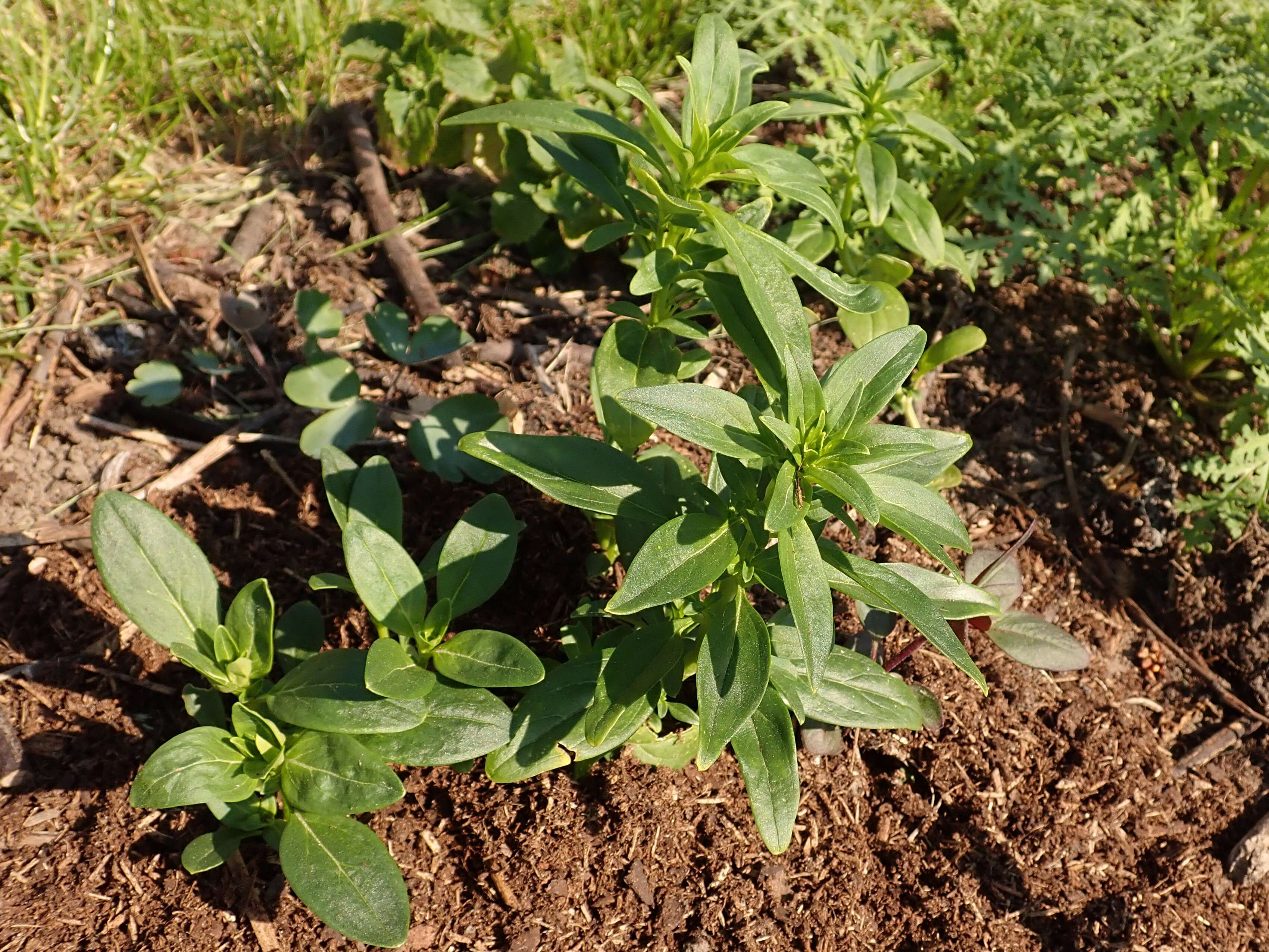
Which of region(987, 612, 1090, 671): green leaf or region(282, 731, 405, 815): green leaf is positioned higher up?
region(282, 731, 405, 815): green leaf

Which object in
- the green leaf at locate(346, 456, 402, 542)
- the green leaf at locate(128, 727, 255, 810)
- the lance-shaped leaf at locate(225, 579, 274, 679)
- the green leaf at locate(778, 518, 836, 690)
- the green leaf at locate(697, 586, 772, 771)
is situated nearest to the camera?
the green leaf at locate(778, 518, 836, 690)

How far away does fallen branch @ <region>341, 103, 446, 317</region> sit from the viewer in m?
3.27

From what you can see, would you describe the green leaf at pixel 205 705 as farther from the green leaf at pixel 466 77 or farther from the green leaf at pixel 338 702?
the green leaf at pixel 466 77

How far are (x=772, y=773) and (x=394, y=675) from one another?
0.79 m

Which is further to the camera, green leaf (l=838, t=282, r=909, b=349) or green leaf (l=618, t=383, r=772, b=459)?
green leaf (l=838, t=282, r=909, b=349)

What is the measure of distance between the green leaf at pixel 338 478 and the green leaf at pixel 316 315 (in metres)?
0.55

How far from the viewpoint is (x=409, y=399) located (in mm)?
3061

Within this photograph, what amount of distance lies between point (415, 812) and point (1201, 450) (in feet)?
8.85

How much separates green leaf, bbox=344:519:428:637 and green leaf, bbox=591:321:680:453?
56 cm

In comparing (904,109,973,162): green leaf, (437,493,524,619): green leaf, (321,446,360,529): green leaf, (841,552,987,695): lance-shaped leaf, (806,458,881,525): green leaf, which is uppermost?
(904,109,973,162): green leaf

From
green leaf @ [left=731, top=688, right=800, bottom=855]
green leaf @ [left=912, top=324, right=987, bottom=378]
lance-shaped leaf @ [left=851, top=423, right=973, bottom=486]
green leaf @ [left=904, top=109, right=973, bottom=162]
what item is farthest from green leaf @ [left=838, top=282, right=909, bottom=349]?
green leaf @ [left=731, top=688, right=800, bottom=855]

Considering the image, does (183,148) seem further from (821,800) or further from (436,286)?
(821,800)

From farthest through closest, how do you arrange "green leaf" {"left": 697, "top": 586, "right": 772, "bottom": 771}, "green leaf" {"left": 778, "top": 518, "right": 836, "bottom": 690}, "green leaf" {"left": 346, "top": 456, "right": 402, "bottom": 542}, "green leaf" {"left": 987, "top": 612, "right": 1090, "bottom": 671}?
"green leaf" {"left": 987, "top": 612, "right": 1090, "bottom": 671} → "green leaf" {"left": 346, "top": 456, "right": 402, "bottom": 542} → "green leaf" {"left": 697, "top": 586, "right": 772, "bottom": 771} → "green leaf" {"left": 778, "top": 518, "right": 836, "bottom": 690}

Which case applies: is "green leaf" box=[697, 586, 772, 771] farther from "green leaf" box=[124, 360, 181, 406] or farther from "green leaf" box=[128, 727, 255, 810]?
"green leaf" box=[124, 360, 181, 406]
